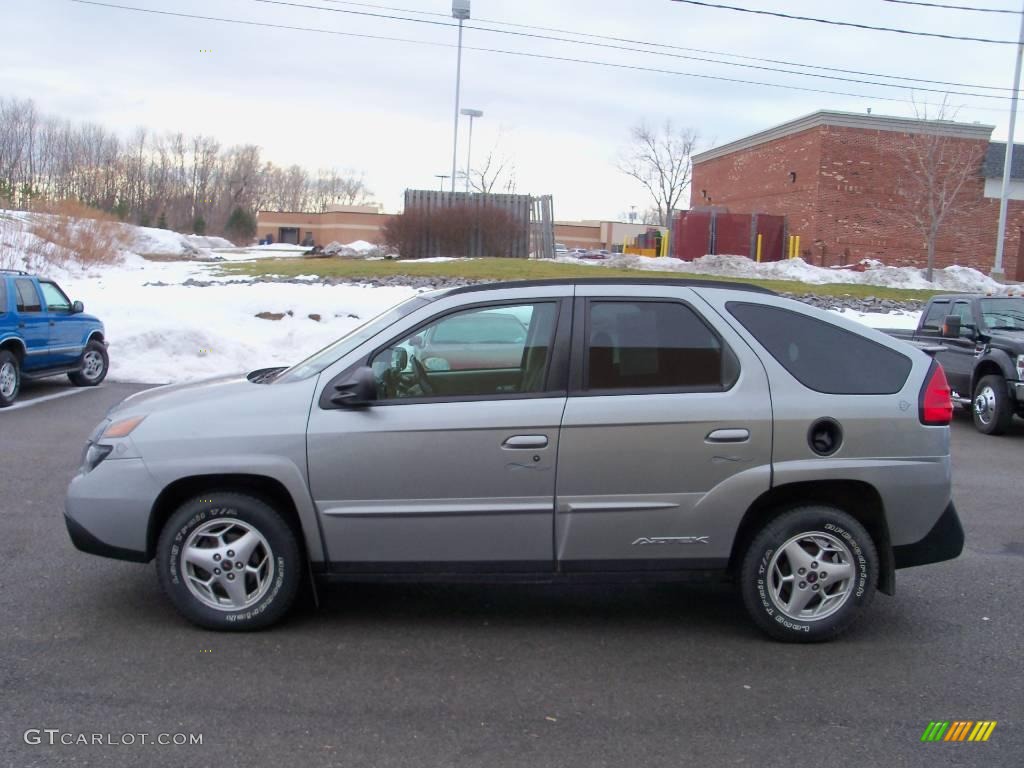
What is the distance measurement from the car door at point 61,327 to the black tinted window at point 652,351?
10.4m

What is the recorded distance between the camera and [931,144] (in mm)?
40156

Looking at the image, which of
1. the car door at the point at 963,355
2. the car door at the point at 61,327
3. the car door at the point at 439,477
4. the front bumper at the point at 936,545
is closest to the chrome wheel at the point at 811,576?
the front bumper at the point at 936,545

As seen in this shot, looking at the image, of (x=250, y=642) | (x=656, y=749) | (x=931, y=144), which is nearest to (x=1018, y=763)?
(x=656, y=749)

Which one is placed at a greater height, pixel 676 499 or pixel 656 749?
pixel 676 499

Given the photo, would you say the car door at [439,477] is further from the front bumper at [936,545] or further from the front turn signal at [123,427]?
the front bumper at [936,545]

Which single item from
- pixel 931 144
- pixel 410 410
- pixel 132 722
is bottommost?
pixel 132 722

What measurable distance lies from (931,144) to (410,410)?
133ft

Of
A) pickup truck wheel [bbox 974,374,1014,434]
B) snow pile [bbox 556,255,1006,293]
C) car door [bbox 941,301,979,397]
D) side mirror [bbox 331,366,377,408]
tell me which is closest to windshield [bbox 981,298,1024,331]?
car door [bbox 941,301,979,397]

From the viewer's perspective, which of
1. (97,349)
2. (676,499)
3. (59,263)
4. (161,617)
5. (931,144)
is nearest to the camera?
(676,499)

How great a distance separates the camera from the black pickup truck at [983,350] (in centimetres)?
1186

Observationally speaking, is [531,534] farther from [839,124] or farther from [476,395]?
[839,124]

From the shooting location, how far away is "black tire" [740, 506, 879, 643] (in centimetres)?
494

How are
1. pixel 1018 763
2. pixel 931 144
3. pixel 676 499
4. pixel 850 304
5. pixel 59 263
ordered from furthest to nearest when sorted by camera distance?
pixel 931 144 → pixel 59 263 → pixel 850 304 → pixel 676 499 → pixel 1018 763

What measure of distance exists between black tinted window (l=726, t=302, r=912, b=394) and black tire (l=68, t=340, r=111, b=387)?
37.5 feet
